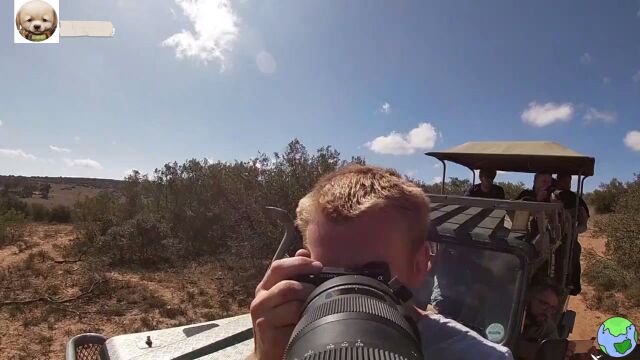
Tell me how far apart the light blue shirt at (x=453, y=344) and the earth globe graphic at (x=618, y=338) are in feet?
4.91

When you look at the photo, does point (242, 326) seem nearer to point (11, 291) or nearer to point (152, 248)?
point (11, 291)

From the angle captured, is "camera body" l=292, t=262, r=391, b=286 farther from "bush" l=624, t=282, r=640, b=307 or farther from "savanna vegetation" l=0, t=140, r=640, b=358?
"bush" l=624, t=282, r=640, b=307

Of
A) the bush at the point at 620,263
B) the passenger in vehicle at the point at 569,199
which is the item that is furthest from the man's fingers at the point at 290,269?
the bush at the point at 620,263

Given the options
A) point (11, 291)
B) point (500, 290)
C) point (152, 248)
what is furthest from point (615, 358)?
point (152, 248)

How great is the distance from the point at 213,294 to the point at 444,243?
854 centimetres

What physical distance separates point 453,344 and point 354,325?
356mm

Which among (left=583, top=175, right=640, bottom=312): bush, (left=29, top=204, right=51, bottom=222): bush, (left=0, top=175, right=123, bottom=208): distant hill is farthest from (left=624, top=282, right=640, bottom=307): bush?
(left=29, top=204, right=51, bottom=222): bush

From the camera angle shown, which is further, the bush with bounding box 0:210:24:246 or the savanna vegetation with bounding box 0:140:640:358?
the bush with bounding box 0:210:24:246

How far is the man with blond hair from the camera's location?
2.76ft

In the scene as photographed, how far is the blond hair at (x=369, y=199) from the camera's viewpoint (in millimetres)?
861

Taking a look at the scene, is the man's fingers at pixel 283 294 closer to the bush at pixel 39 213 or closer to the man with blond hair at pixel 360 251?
the man with blond hair at pixel 360 251

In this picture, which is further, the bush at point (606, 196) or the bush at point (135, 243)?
the bush at point (606, 196)

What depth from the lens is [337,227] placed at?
846mm

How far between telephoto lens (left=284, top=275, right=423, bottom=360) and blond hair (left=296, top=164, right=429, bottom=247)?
143 millimetres
